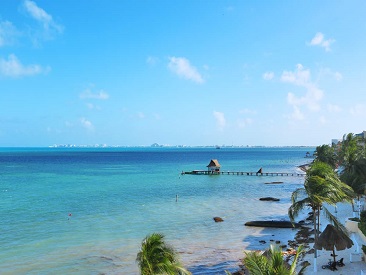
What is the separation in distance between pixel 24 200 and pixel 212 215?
1218 inches

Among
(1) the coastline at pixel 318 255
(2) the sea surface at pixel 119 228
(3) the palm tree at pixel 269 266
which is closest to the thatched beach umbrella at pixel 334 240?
(1) the coastline at pixel 318 255

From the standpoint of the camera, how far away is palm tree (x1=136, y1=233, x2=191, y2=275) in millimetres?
12508

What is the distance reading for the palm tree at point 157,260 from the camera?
1251 cm

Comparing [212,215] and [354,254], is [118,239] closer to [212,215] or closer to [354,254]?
[212,215]

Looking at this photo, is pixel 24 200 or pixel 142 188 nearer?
pixel 24 200

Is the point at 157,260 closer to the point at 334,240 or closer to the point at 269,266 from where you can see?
the point at 269,266

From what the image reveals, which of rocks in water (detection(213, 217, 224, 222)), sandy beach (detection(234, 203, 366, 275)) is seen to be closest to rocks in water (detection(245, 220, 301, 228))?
rocks in water (detection(213, 217, 224, 222))

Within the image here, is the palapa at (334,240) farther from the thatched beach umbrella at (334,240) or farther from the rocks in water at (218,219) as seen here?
the rocks in water at (218,219)

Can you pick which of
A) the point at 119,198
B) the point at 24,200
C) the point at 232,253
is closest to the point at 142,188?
the point at 119,198

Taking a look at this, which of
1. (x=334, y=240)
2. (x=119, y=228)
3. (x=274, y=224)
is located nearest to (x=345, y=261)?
(x=334, y=240)

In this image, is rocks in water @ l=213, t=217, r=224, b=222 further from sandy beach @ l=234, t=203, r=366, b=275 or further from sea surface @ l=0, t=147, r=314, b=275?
sandy beach @ l=234, t=203, r=366, b=275

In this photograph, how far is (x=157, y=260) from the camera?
12.8 meters

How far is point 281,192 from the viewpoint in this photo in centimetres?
6488

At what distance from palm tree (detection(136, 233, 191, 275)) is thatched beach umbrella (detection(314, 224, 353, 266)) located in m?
10.5
